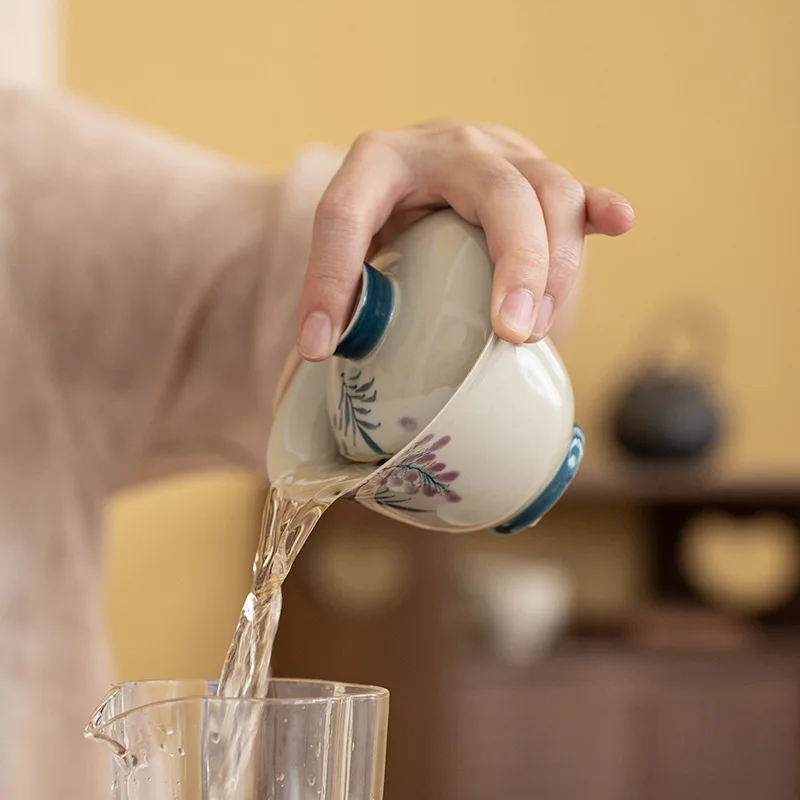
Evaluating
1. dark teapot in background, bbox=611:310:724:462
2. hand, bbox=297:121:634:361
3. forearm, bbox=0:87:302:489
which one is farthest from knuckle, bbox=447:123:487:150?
dark teapot in background, bbox=611:310:724:462

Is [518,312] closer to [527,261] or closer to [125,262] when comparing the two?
[527,261]

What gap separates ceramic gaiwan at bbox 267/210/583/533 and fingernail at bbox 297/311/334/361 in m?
0.01

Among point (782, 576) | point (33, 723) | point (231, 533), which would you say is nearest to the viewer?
point (33, 723)

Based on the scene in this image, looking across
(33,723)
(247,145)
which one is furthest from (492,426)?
(247,145)

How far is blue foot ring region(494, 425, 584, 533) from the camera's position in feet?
2.00

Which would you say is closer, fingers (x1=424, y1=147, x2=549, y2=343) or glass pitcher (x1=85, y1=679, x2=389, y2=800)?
glass pitcher (x1=85, y1=679, x2=389, y2=800)

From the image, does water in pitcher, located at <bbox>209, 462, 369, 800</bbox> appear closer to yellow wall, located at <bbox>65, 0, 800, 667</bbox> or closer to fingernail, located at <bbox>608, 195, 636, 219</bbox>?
fingernail, located at <bbox>608, 195, 636, 219</bbox>

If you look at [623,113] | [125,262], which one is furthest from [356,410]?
[623,113]

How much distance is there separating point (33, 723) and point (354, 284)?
0.46m

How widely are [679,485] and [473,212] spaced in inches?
74.5

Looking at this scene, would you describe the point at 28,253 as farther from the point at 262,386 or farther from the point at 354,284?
the point at 354,284

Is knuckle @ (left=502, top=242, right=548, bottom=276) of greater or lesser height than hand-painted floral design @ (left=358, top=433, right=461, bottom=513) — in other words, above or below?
above

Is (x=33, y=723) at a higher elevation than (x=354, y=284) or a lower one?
lower

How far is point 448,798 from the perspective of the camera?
215cm
